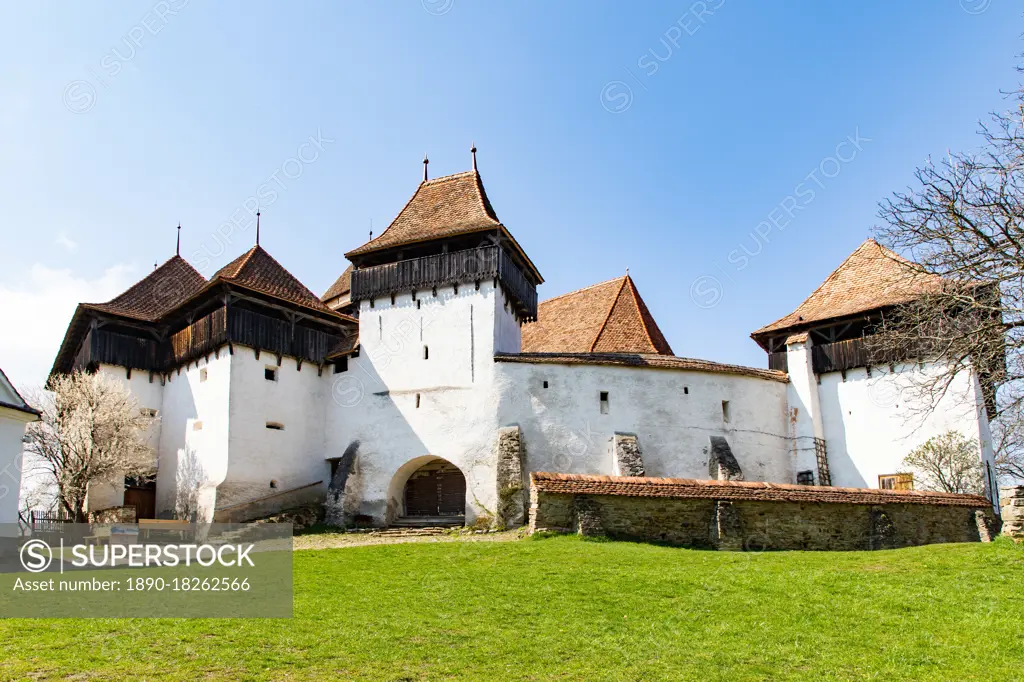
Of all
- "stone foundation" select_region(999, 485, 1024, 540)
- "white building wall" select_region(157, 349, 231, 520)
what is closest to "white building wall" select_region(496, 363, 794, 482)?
"white building wall" select_region(157, 349, 231, 520)

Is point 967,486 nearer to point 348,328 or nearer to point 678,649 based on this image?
point 678,649

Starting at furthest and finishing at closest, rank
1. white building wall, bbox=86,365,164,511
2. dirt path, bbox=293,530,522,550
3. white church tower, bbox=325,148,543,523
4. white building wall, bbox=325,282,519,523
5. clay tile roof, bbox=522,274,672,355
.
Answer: clay tile roof, bbox=522,274,672,355
white building wall, bbox=86,365,164,511
white church tower, bbox=325,148,543,523
white building wall, bbox=325,282,519,523
dirt path, bbox=293,530,522,550

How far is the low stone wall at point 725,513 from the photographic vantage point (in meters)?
16.2

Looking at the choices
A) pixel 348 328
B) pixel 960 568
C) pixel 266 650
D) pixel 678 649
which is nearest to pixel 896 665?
pixel 678 649

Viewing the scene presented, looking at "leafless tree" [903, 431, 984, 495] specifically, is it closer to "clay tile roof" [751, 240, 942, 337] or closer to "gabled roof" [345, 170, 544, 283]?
"clay tile roof" [751, 240, 942, 337]

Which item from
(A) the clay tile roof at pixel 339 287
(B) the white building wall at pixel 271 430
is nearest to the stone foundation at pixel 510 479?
(B) the white building wall at pixel 271 430

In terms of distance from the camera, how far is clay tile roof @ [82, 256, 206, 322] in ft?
83.9

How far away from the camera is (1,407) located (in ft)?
52.6

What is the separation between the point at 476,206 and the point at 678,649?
17.9 m

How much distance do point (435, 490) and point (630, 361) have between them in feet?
22.1

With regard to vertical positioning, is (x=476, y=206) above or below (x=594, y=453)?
above

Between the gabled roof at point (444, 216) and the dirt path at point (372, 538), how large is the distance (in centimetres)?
855

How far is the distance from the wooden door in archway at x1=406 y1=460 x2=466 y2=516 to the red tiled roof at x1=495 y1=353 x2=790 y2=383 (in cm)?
→ 376

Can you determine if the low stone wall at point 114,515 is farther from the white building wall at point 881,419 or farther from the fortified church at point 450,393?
the white building wall at point 881,419
